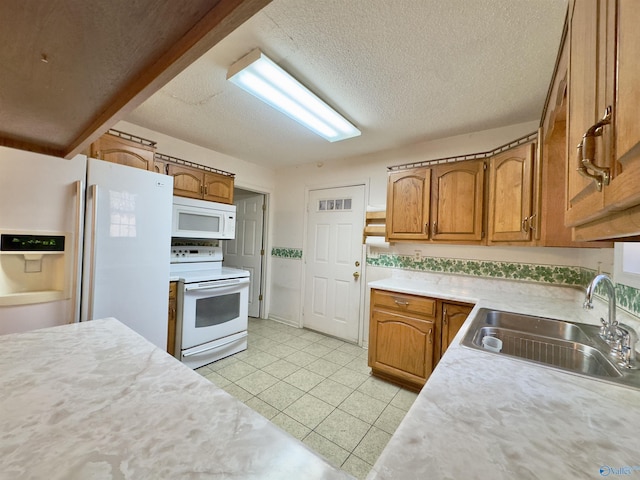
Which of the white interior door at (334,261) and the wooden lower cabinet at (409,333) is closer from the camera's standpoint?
the wooden lower cabinet at (409,333)

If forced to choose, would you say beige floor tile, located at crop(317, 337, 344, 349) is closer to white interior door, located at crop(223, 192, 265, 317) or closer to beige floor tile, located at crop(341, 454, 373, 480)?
white interior door, located at crop(223, 192, 265, 317)

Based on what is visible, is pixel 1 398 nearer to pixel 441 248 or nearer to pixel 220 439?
pixel 220 439

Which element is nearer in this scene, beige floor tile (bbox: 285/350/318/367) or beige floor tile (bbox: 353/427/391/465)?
beige floor tile (bbox: 353/427/391/465)

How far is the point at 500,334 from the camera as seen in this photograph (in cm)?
141

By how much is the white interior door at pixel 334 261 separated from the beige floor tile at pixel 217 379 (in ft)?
4.74

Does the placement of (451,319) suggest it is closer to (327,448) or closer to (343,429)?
(343,429)

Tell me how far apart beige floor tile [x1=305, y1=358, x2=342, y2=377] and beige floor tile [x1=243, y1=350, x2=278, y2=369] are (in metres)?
0.40

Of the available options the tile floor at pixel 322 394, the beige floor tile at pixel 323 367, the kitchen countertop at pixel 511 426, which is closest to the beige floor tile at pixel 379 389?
the tile floor at pixel 322 394

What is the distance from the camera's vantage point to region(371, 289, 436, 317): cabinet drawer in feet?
6.75

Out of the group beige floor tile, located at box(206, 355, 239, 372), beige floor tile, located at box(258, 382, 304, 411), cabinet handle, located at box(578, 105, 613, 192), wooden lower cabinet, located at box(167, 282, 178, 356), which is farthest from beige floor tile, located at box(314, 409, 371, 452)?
cabinet handle, located at box(578, 105, 613, 192)

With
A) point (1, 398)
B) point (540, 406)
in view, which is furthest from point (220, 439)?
point (540, 406)

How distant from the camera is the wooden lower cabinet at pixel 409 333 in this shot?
6.51 feet

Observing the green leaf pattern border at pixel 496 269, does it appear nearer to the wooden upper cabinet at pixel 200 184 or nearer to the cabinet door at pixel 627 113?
the cabinet door at pixel 627 113

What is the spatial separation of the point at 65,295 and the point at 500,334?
8.16 feet
